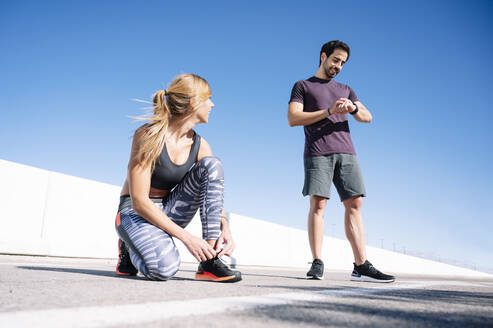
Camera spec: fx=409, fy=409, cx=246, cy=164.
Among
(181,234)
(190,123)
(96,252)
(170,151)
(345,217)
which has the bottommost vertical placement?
(96,252)

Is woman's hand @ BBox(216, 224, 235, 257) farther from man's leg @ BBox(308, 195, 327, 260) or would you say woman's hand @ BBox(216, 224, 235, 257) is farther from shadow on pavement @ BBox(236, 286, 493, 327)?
man's leg @ BBox(308, 195, 327, 260)

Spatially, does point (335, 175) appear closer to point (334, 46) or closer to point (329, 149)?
point (329, 149)

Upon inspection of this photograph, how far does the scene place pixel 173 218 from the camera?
299 centimetres

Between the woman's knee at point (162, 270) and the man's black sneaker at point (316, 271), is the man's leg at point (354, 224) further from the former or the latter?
the woman's knee at point (162, 270)

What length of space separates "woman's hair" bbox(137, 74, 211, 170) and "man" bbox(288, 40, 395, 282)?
1.37 metres

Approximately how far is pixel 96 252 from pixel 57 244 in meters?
0.74

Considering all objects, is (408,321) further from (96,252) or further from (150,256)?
(96,252)

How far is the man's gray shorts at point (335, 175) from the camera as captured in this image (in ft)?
12.5

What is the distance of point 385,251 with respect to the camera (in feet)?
61.2

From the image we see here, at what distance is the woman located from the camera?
99.5 inches

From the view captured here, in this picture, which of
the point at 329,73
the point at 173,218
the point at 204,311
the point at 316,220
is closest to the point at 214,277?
the point at 173,218

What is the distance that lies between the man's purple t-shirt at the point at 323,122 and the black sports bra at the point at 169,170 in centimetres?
137

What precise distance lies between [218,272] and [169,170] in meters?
0.77

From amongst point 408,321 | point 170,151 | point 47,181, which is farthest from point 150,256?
point 47,181
